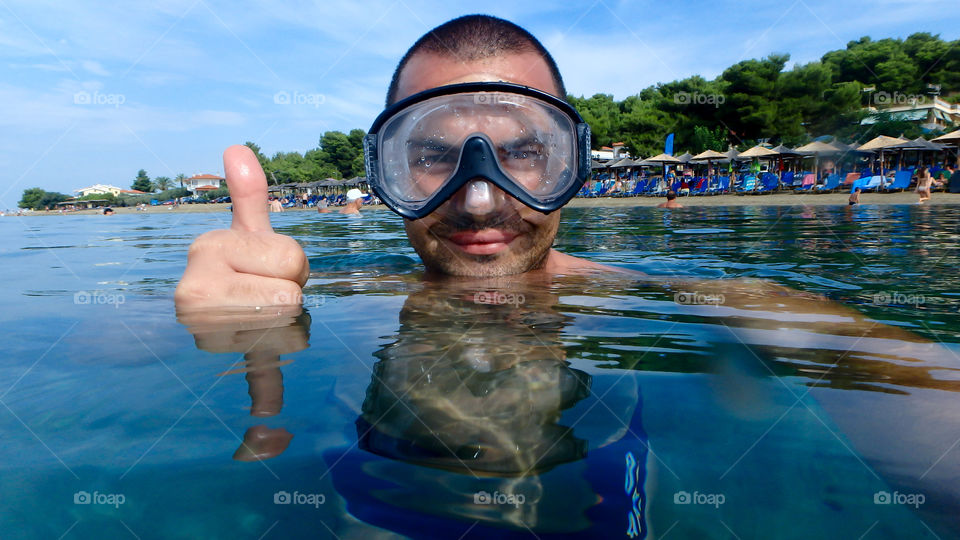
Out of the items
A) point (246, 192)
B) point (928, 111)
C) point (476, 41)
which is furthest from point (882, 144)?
point (928, 111)

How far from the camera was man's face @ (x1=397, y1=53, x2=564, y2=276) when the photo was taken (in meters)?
2.26

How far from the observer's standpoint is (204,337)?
168 cm

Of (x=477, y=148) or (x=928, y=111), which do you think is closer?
(x=477, y=148)

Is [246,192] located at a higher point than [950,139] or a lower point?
lower

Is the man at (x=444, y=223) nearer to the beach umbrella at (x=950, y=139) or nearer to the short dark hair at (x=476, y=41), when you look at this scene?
the short dark hair at (x=476, y=41)

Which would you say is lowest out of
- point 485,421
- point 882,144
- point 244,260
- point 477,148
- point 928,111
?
point 485,421

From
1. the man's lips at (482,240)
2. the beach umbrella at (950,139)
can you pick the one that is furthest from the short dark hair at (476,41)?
the beach umbrella at (950,139)

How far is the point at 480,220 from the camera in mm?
2260

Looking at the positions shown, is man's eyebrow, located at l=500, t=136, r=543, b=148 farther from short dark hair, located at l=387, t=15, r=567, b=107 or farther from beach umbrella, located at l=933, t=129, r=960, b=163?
beach umbrella, located at l=933, t=129, r=960, b=163

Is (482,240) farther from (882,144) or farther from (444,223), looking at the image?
(882,144)

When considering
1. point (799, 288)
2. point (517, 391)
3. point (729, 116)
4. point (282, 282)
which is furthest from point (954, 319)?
point (729, 116)

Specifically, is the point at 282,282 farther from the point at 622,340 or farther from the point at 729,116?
the point at 729,116

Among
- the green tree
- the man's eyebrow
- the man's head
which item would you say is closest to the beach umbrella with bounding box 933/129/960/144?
the man's head

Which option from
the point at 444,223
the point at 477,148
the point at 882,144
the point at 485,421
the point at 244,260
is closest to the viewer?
the point at 485,421
